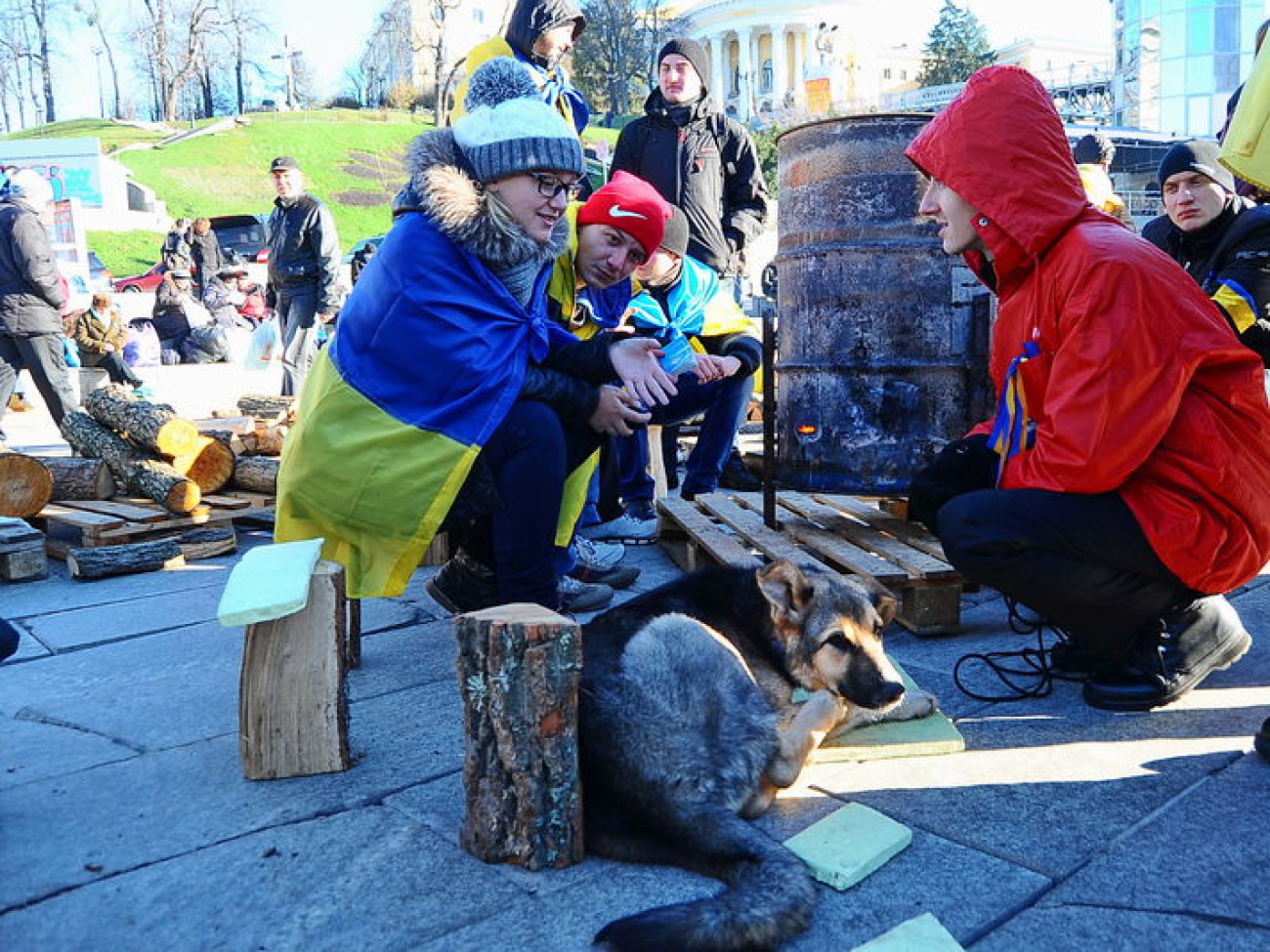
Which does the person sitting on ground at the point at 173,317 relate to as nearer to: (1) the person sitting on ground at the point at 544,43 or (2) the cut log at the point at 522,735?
(1) the person sitting on ground at the point at 544,43

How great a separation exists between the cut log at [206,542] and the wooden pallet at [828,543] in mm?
2587

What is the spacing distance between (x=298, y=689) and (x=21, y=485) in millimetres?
4295

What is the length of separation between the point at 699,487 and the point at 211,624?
9.01ft

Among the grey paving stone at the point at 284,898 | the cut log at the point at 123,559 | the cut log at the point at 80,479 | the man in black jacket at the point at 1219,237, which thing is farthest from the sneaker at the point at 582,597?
the cut log at the point at 80,479

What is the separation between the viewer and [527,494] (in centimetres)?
328

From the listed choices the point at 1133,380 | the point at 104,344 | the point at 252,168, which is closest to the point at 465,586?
the point at 1133,380

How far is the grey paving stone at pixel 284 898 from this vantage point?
6.40ft

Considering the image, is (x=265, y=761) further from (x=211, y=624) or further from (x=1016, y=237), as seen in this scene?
(x=1016, y=237)

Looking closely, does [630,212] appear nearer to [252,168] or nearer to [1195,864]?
[1195,864]

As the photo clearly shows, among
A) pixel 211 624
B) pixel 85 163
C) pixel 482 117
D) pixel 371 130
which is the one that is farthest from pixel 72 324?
pixel 371 130

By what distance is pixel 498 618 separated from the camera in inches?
84.4

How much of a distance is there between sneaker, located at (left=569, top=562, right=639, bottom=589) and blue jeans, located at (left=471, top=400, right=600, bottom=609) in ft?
3.77

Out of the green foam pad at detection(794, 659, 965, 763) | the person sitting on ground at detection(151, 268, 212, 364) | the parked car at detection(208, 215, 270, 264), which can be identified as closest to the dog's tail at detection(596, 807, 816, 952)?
the green foam pad at detection(794, 659, 965, 763)

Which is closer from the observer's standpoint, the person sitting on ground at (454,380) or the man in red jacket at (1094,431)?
the man in red jacket at (1094,431)
